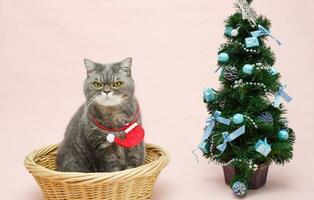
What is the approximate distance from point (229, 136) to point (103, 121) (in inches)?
22.4

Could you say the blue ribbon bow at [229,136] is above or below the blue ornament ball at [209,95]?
below

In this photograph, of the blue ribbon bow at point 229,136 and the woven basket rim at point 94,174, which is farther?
the blue ribbon bow at point 229,136

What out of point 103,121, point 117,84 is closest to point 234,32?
point 117,84

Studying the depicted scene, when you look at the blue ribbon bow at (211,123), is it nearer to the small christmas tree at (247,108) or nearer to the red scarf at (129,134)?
the small christmas tree at (247,108)

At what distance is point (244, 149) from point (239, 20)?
1.91 ft

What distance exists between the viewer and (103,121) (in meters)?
2.18

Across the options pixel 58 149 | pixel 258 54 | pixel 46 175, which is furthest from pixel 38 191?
pixel 258 54

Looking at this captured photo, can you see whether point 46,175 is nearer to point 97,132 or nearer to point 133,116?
point 97,132

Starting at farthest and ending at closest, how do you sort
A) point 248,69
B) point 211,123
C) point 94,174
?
point 211,123
point 248,69
point 94,174

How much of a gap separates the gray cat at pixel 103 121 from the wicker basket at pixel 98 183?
0.41 ft

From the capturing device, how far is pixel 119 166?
2.21 metres

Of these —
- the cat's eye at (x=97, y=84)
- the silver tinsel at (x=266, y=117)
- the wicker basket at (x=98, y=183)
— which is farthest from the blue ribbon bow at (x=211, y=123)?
the cat's eye at (x=97, y=84)

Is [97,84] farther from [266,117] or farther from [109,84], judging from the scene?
[266,117]

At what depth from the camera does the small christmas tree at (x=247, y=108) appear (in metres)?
2.32
